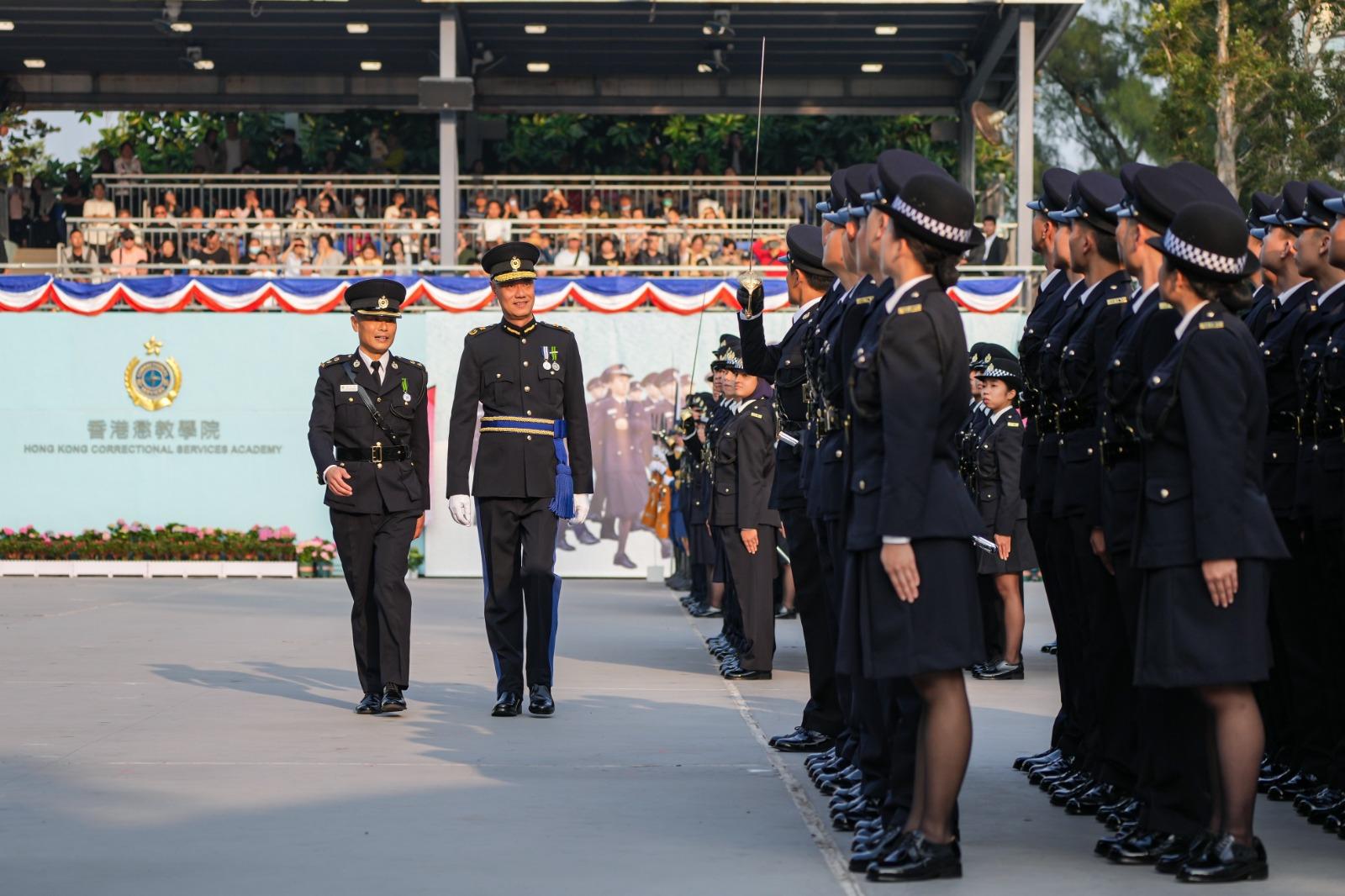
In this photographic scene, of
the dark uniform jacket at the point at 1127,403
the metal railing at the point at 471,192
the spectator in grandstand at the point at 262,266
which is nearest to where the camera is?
the dark uniform jacket at the point at 1127,403

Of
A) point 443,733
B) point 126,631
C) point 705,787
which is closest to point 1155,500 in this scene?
point 705,787

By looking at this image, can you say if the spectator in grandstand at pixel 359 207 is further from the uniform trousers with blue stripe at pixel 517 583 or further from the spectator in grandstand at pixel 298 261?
the uniform trousers with blue stripe at pixel 517 583

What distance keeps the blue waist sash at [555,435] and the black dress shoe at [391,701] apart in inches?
48.3

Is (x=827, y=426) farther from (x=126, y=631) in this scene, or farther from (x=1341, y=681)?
(x=126, y=631)

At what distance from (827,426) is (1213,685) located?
172 cm

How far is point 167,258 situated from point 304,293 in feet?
11.3

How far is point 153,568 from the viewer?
2275 cm

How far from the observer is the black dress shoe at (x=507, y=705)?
30.6ft

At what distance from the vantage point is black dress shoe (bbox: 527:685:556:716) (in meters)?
9.34

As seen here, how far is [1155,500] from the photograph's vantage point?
5.46 metres

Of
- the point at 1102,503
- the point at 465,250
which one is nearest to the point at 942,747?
the point at 1102,503

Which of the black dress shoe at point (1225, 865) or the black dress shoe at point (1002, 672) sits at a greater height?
the black dress shoe at point (1225, 865)

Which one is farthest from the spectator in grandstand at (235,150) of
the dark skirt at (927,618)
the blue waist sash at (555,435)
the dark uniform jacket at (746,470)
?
the dark skirt at (927,618)

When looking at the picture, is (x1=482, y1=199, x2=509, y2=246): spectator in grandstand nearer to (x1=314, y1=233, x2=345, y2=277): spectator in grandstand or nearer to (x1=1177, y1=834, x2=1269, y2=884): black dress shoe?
(x1=314, y1=233, x2=345, y2=277): spectator in grandstand
